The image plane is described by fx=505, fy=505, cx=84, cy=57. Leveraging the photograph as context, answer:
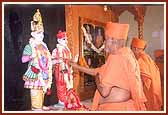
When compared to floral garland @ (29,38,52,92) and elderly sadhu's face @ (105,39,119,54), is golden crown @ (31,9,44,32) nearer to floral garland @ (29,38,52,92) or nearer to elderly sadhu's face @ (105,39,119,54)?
floral garland @ (29,38,52,92)

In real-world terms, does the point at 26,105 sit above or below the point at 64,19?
below

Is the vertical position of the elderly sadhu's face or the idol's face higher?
the idol's face

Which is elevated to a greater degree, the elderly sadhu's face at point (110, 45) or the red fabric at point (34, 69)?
the elderly sadhu's face at point (110, 45)

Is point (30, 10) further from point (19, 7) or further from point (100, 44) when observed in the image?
point (100, 44)

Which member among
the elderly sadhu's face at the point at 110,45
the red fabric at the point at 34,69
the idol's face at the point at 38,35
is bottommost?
the red fabric at the point at 34,69

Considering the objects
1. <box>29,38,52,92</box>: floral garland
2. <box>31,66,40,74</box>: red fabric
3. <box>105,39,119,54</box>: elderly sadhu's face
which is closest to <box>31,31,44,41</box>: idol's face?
<box>29,38,52,92</box>: floral garland

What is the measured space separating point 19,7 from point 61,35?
257 mm

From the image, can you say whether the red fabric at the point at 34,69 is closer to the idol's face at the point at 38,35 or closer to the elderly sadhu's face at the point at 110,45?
the idol's face at the point at 38,35

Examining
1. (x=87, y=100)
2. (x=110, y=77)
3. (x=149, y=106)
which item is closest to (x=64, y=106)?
(x=87, y=100)

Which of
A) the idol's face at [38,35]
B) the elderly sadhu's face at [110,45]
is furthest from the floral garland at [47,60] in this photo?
the elderly sadhu's face at [110,45]

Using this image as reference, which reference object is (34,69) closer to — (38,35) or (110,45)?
(38,35)

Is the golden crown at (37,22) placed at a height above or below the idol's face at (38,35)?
above

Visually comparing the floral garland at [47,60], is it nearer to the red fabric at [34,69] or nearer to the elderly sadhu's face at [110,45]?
the red fabric at [34,69]

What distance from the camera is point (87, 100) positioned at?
8.49 ft
